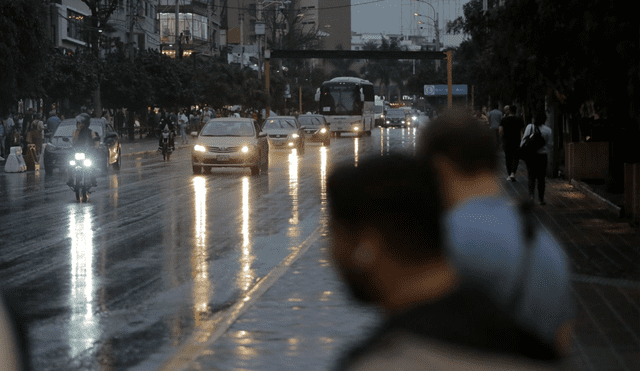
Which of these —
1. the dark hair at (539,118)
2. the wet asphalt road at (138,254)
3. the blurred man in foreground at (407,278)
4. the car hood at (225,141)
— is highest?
the dark hair at (539,118)

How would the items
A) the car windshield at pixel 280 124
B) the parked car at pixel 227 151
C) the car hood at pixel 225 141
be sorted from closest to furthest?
the parked car at pixel 227 151 → the car hood at pixel 225 141 → the car windshield at pixel 280 124

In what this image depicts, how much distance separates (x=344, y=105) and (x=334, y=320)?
62662mm

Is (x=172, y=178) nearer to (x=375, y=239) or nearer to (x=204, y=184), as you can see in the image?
(x=204, y=184)

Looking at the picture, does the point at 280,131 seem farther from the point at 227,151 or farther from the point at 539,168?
the point at 539,168

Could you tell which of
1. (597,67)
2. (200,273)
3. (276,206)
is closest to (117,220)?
(276,206)

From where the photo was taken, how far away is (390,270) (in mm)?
2598

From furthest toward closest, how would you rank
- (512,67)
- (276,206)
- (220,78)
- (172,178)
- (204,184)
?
(220,78) → (172,178) → (204,184) → (276,206) → (512,67)

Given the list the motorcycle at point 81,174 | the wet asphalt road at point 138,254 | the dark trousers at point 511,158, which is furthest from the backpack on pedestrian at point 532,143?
the motorcycle at point 81,174

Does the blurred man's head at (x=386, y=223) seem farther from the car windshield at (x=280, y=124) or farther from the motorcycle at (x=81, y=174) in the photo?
the car windshield at (x=280, y=124)

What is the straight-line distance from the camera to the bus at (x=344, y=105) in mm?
70062

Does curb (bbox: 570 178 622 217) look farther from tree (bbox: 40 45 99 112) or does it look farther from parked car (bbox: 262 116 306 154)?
tree (bbox: 40 45 99 112)

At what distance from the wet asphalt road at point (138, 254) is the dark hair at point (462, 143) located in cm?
14

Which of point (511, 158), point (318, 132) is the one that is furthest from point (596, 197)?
point (318, 132)

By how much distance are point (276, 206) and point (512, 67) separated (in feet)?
16.7
